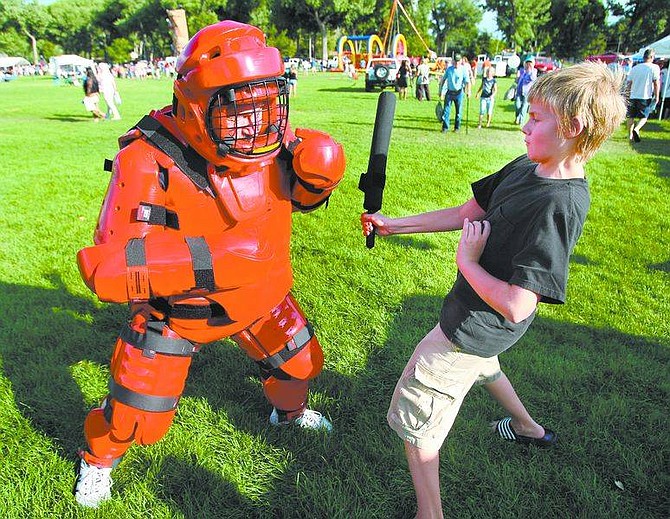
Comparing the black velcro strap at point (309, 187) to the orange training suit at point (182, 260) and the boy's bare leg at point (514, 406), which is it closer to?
the orange training suit at point (182, 260)

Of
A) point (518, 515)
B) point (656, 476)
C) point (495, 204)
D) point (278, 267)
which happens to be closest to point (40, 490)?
point (278, 267)

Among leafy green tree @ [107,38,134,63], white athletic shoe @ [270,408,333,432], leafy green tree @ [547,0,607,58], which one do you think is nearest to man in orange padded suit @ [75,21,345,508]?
white athletic shoe @ [270,408,333,432]

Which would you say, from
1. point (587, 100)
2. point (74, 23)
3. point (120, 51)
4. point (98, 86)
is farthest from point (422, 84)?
point (74, 23)

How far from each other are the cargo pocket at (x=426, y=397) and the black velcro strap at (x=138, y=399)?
3.24 feet

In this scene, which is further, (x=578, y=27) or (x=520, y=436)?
(x=578, y=27)

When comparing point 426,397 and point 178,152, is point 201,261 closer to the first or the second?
point 178,152

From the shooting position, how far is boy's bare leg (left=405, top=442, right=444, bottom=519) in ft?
6.21

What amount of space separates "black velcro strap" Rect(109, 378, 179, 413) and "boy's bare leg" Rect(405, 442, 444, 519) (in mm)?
992

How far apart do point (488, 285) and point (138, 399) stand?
1.41 metres

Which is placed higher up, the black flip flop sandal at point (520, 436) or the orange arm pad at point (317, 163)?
the orange arm pad at point (317, 163)

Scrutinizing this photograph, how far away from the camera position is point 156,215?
1866mm

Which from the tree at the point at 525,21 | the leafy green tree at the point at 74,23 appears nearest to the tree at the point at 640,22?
the tree at the point at 525,21

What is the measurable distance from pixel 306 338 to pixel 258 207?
0.73 m

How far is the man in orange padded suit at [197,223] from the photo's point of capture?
1.74 m
